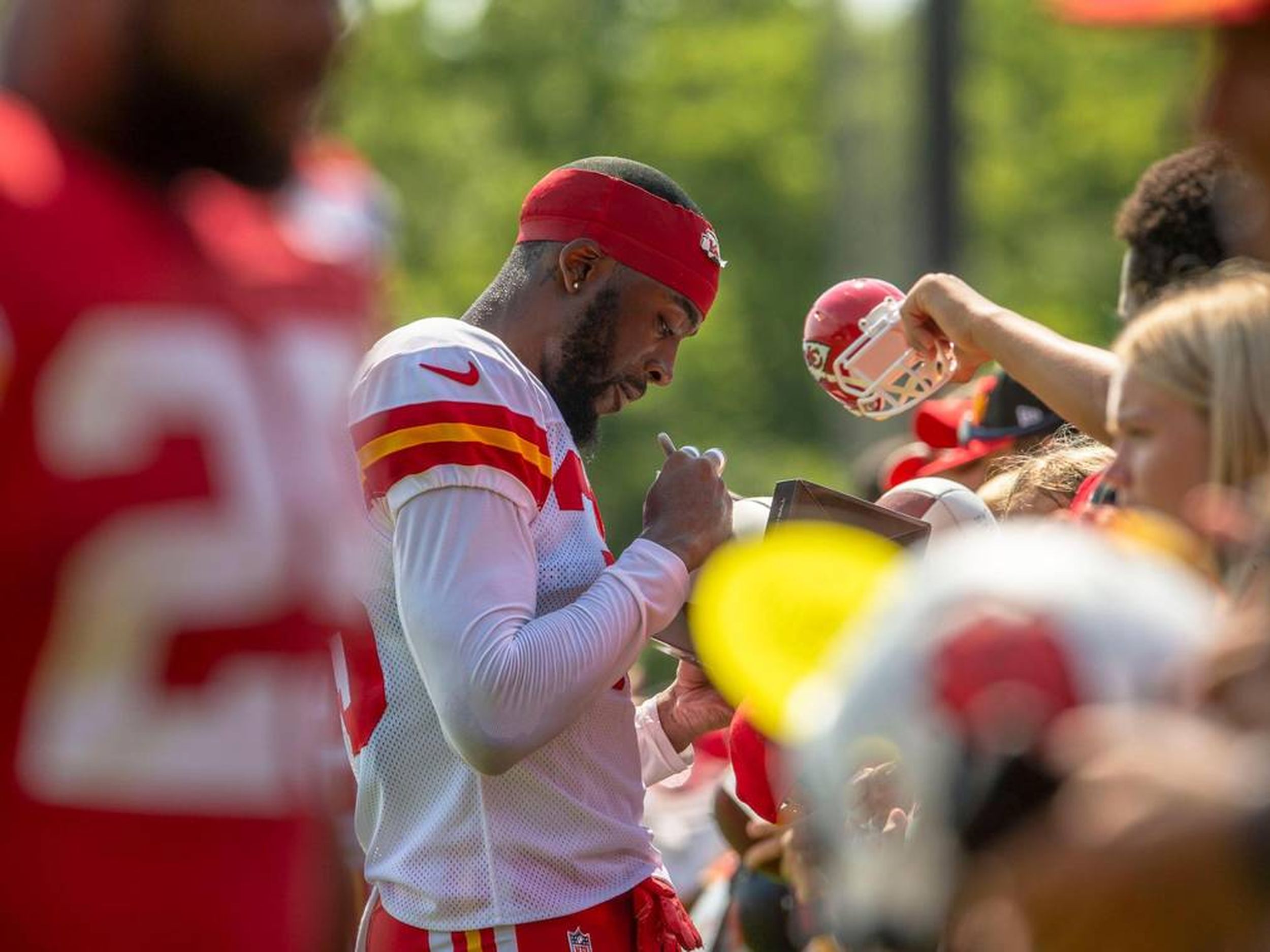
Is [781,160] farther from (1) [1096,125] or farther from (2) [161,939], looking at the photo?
(2) [161,939]

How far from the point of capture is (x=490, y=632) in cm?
287

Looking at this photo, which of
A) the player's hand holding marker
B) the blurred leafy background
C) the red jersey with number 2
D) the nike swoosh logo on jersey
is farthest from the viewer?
the blurred leafy background

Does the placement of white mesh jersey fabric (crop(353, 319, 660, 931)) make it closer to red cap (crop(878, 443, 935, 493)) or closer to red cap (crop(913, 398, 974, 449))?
red cap (crop(878, 443, 935, 493))

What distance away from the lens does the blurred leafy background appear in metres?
25.4

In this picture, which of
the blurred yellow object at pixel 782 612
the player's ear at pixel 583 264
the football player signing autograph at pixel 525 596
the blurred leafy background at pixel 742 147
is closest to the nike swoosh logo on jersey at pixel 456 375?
the football player signing autograph at pixel 525 596

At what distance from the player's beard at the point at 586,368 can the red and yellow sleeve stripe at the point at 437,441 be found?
35 cm

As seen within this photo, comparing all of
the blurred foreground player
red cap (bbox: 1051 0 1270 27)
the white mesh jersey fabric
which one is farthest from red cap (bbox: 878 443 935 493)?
the blurred foreground player

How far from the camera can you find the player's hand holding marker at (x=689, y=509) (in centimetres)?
321

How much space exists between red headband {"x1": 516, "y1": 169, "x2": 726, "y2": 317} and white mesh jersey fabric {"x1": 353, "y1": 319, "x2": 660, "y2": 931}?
370 mm

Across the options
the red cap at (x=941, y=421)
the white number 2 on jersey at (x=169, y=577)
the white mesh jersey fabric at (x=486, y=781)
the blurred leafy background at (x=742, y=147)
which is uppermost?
the white number 2 on jersey at (x=169, y=577)

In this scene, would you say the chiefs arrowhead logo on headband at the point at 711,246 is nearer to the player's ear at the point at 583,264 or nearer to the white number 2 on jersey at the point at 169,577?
the player's ear at the point at 583,264

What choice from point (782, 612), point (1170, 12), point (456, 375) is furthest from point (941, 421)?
point (1170, 12)

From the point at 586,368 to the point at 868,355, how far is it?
60 centimetres

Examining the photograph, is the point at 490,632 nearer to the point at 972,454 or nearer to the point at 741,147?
the point at 972,454
